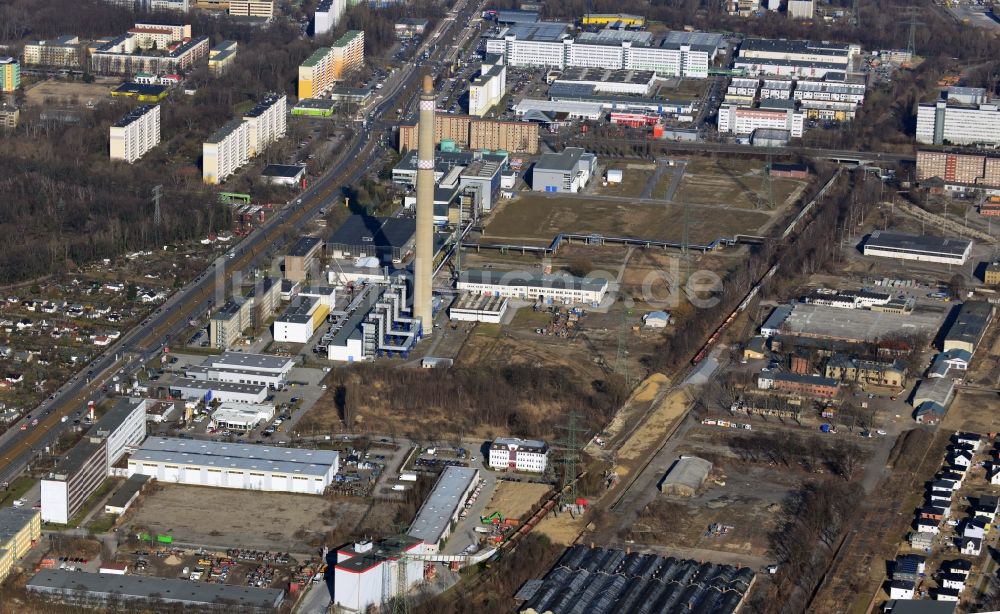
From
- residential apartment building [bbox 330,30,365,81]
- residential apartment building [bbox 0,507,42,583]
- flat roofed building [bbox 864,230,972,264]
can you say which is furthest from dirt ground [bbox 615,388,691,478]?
residential apartment building [bbox 330,30,365,81]

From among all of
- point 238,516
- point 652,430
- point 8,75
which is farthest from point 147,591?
point 8,75

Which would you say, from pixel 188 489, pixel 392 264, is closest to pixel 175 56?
pixel 392 264

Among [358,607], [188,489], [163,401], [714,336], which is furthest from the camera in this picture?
[714,336]

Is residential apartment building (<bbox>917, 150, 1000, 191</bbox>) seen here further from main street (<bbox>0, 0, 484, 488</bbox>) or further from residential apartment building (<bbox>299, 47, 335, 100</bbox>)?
residential apartment building (<bbox>299, 47, 335, 100</bbox>)

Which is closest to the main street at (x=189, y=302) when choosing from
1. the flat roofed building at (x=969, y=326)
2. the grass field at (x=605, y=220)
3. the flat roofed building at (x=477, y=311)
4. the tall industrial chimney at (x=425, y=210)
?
the tall industrial chimney at (x=425, y=210)

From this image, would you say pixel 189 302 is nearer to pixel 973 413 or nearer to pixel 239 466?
pixel 239 466

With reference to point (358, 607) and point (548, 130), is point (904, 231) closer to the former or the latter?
point (548, 130)
